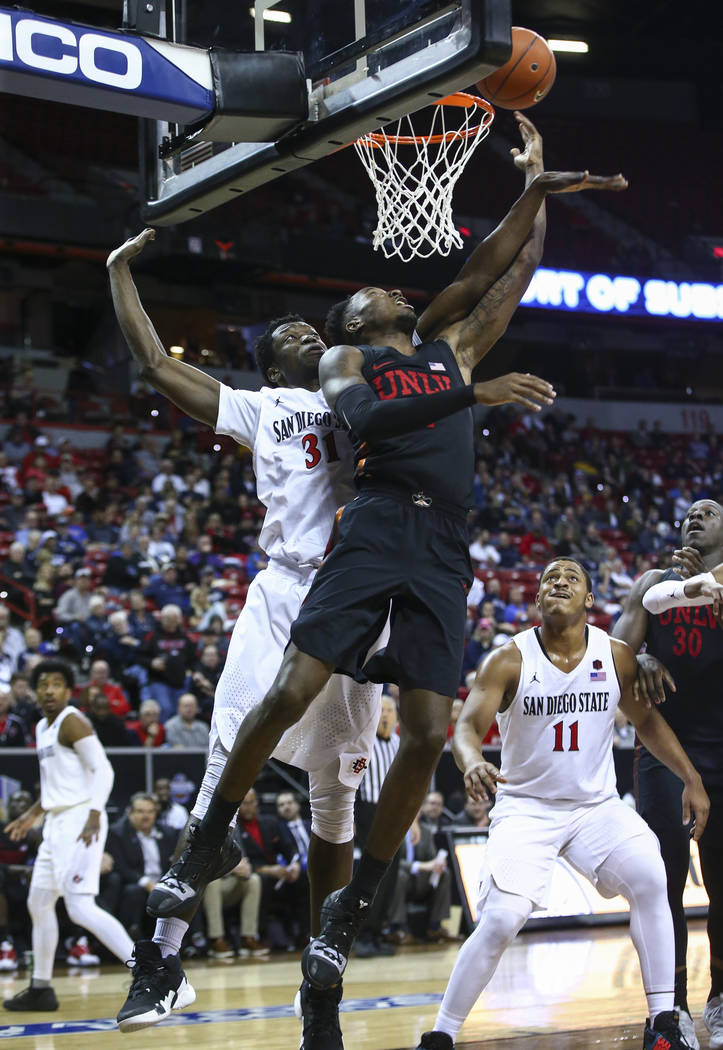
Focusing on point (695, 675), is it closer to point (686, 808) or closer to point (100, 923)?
point (686, 808)

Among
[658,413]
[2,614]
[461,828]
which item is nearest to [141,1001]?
[461,828]

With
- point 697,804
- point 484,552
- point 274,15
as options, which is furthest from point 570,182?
point 484,552

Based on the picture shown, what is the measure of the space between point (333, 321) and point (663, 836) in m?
2.93

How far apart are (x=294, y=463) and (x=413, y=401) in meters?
0.99

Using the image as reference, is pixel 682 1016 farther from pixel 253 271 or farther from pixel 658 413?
pixel 658 413

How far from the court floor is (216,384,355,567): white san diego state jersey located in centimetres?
241

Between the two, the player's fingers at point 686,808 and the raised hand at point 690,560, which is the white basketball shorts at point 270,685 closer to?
the player's fingers at point 686,808

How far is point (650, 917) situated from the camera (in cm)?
509

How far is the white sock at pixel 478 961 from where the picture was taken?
199 inches

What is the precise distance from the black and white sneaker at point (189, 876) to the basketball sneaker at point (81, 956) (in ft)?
19.5

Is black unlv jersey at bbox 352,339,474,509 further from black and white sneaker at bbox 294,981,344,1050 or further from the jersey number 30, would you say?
black and white sneaker at bbox 294,981,344,1050

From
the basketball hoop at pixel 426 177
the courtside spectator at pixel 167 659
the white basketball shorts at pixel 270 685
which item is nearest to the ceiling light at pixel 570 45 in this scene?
the courtside spectator at pixel 167 659

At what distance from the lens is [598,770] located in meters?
5.52

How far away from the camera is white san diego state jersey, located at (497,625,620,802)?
5.45 meters
